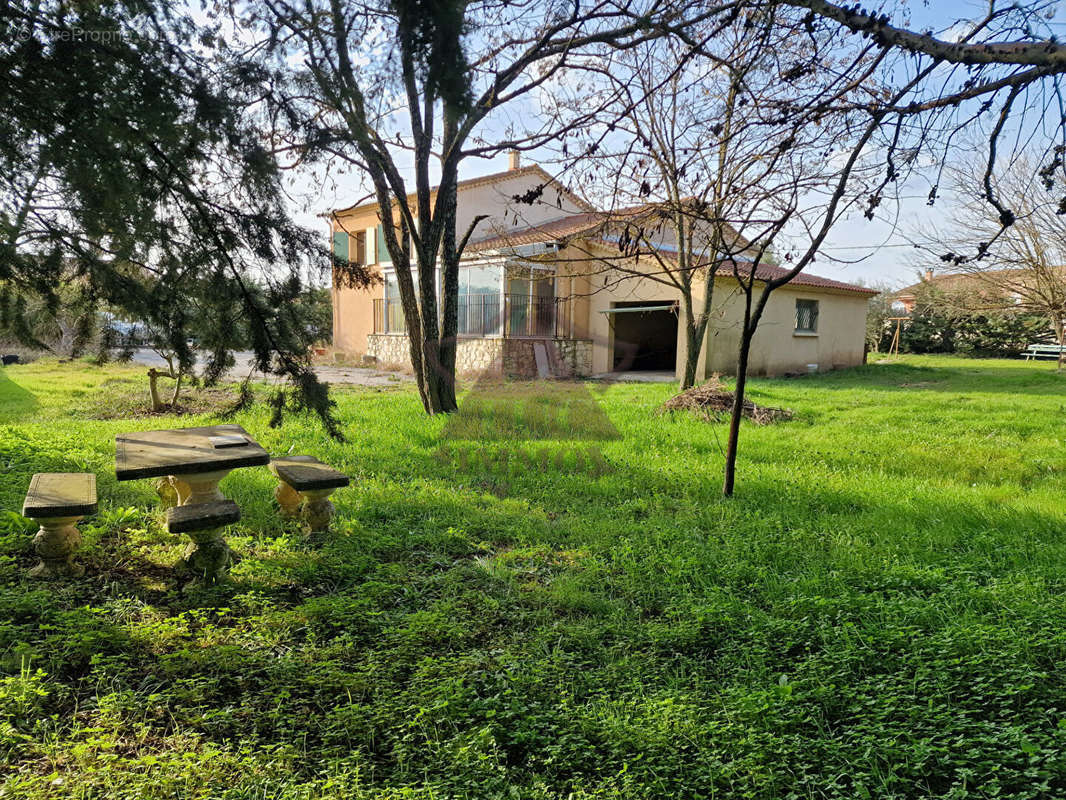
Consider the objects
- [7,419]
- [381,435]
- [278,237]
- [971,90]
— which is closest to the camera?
[971,90]

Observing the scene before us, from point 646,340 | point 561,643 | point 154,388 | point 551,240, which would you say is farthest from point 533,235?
point 561,643

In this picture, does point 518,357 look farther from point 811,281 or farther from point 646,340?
point 811,281

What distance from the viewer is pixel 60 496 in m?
3.38

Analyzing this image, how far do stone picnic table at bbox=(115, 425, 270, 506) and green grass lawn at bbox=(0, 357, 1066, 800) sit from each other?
1.48 feet

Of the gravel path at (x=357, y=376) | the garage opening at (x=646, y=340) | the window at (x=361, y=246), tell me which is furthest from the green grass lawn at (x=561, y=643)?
the window at (x=361, y=246)

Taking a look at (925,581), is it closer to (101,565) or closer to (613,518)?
(613,518)

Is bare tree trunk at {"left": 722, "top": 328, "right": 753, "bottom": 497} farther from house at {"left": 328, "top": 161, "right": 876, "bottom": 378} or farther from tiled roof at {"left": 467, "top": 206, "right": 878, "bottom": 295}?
tiled roof at {"left": 467, "top": 206, "right": 878, "bottom": 295}

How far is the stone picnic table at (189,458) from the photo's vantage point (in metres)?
3.36

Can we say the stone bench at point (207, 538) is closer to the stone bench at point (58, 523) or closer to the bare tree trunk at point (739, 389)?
the stone bench at point (58, 523)

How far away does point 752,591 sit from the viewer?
3281 mm

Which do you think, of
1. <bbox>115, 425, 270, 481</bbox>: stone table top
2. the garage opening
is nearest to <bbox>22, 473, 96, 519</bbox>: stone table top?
<bbox>115, 425, 270, 481</bbox>: stone table top

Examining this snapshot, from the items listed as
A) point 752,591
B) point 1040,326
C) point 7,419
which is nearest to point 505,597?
point 752,591

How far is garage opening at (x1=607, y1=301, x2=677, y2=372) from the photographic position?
60.8 ft

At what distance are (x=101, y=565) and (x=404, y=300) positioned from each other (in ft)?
18.4
